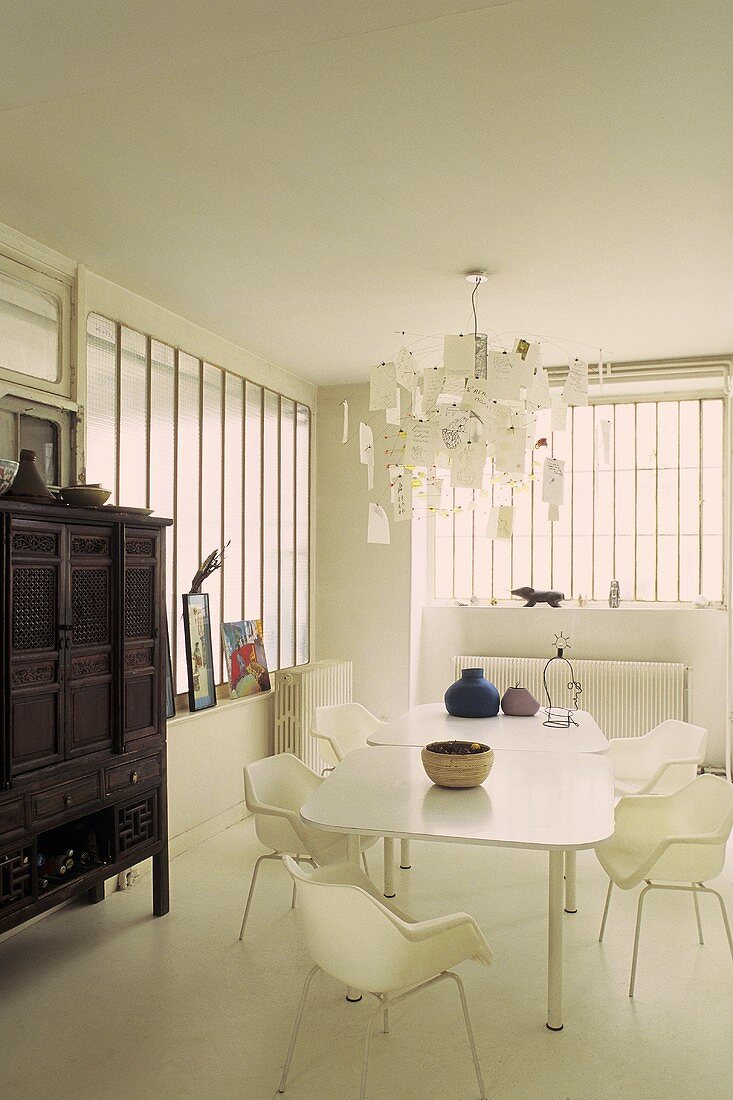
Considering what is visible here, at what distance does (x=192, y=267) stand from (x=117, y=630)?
1.74 metres

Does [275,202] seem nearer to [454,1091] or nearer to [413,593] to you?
[454,1091]

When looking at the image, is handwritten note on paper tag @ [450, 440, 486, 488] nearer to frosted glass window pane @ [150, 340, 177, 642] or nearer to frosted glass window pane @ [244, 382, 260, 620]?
frosted glass window pane @ [150, 340, 177, 642]

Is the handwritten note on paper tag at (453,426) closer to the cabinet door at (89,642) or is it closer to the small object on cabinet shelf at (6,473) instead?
the cabinet door at (89,642)

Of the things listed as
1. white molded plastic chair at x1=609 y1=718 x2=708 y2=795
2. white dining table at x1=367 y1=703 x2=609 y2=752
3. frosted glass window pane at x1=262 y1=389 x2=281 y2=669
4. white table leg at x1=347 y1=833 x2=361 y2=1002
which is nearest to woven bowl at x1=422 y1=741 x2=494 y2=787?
white table leg at x1=347 y1=833 x2=361 y2=1002

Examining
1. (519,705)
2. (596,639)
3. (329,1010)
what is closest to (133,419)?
(519,705)

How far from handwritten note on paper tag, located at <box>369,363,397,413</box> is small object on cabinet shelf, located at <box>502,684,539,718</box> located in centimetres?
175

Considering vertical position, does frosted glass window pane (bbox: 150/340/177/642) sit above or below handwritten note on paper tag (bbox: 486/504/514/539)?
above

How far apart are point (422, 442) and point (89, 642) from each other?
1752 mm

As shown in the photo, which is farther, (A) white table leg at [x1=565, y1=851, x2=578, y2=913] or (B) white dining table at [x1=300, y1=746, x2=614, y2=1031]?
(A) white table leg at [x1=565, y1=851, x2=578, y2=913]

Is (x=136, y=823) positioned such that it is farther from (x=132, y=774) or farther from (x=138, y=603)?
(x=138, y=603)

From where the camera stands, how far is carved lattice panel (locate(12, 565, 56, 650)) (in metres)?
3.08

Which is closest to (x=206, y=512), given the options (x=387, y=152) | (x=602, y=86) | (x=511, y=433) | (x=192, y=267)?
(x=192, y=267)

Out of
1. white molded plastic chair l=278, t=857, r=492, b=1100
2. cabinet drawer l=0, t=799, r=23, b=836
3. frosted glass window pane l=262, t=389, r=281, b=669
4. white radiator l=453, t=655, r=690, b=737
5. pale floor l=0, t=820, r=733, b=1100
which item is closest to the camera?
white molded plastic chair l=278, t=857, r=492, b=1100

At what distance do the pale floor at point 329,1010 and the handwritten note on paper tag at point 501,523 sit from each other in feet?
6.31
